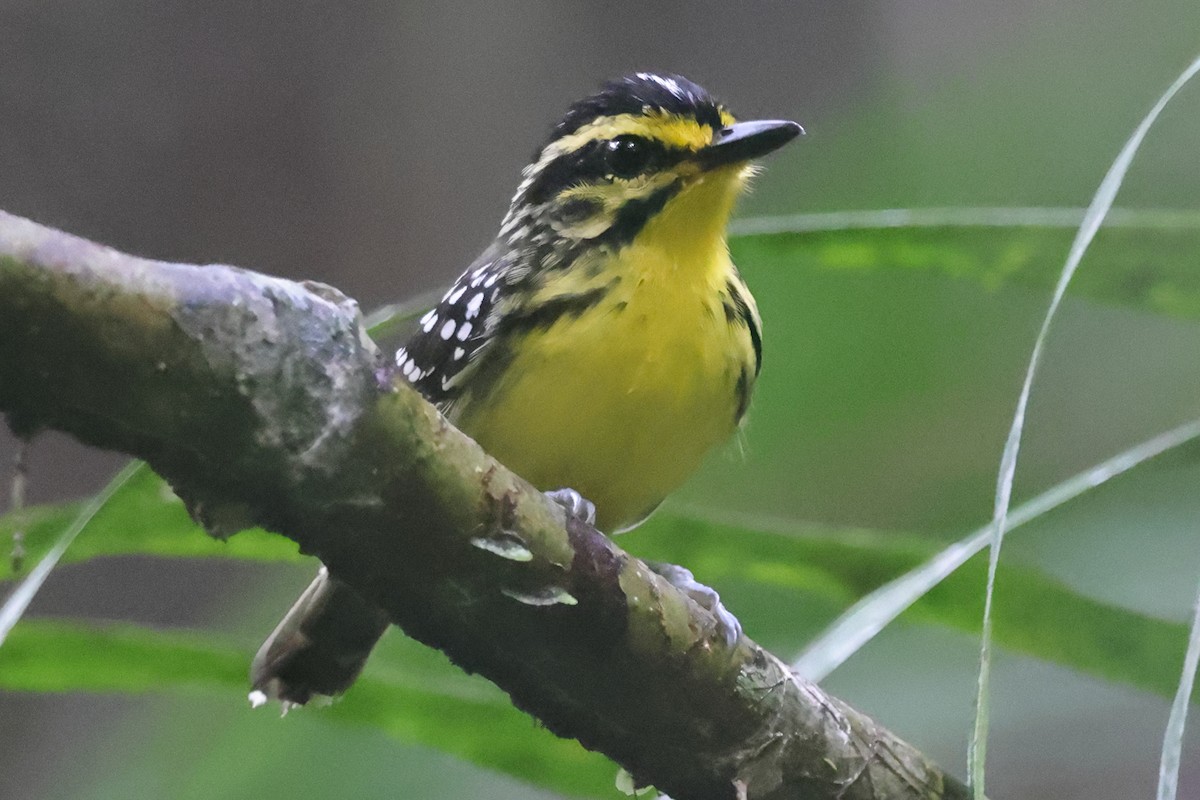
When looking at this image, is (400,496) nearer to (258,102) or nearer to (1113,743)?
(1113,743)

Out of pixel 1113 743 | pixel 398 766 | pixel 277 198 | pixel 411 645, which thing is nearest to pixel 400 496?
pixel 411 645

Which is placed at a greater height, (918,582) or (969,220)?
(969,220)

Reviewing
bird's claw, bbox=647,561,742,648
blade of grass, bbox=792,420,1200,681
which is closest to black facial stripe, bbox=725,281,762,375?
bird's claw, bbox=647,561,742,648

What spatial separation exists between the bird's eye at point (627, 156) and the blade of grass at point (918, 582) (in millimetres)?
819

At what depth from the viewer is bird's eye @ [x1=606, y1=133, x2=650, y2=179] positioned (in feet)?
7.09

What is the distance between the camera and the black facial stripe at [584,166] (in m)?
2.15

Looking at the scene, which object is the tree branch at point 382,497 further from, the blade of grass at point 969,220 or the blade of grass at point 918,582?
the blade of grass at point 969,220

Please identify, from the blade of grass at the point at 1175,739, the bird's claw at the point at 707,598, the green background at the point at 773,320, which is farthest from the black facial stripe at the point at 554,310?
the blade of grass at the point at 1175,739

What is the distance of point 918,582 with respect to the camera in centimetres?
154

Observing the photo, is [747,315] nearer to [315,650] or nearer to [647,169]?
[647,169]

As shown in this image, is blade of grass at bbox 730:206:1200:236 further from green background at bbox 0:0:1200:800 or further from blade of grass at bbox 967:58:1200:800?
blade of grass at bbox 967:58:1200:800

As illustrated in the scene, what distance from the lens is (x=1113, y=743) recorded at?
10.7 feet

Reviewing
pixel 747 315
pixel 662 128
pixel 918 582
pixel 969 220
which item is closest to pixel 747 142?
pixel 662 128

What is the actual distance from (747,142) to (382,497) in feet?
3.85
